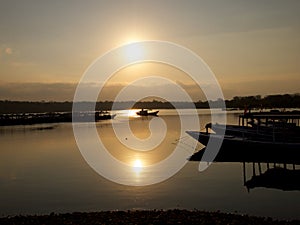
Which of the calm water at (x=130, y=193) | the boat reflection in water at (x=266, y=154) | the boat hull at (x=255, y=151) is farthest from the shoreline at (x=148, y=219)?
the boat hull at (x=255, y=151)

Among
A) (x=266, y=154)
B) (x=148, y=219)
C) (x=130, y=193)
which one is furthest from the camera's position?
(x=266, y=154)

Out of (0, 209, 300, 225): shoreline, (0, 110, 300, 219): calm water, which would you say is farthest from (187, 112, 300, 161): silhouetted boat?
(0, 209, 300, 225): shoreline

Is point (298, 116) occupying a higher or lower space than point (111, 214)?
higher

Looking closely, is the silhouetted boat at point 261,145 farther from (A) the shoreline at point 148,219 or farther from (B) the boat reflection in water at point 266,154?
(A) the shoreline at point 148,219

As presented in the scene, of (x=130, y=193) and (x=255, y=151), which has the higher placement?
(x=255, y=151)

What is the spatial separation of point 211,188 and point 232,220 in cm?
836

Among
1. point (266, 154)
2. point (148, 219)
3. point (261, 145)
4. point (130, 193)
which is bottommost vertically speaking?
point (130, 193)

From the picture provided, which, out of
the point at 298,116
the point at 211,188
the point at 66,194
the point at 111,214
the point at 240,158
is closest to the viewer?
the point at 111,214

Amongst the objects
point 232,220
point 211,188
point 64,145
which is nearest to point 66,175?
point 211,188

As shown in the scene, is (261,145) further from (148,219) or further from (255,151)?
(148,219)

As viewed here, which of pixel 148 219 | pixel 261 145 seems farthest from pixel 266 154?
pixel 148 219

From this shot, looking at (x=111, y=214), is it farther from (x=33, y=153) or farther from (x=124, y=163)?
(x=33, y=153)

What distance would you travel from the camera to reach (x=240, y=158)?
99.4 feet

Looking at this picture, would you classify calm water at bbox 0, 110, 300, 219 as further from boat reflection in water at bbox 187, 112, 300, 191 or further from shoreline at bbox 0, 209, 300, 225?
shoreline at bbox 0, 209, 300, 225
